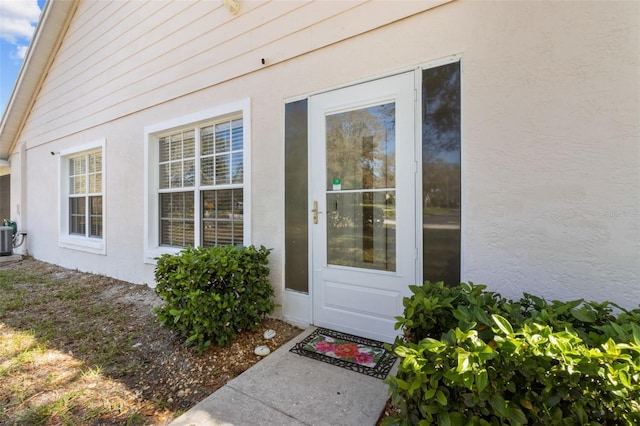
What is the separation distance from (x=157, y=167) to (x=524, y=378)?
505 cm

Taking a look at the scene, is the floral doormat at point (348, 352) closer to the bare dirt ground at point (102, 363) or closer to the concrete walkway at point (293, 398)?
the concrete walkway at point (293, 398)

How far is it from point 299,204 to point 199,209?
70.5 inches

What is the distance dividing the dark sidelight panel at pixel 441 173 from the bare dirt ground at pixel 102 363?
5.28ft

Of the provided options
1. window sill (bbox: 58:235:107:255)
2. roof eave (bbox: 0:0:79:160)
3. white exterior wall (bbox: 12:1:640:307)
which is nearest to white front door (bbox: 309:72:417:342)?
white exterior wall (bbox: 12:1:640:307)

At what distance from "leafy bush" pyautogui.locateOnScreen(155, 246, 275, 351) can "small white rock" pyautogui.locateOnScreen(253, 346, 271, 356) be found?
26 centimetres

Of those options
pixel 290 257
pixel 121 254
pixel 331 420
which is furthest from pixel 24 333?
pixel 331 420

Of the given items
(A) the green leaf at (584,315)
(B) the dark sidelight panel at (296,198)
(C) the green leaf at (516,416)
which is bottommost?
(C) the green leaf at (516,416)

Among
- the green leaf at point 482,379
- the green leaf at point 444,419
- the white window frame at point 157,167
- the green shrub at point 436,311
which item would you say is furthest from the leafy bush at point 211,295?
the green leaf at point 482,379

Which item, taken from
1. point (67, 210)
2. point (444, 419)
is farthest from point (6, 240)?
point (444, 419)

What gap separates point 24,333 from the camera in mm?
3098

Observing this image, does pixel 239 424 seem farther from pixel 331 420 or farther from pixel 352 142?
pixel 352 142

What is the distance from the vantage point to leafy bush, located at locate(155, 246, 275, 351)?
2545 millimetres

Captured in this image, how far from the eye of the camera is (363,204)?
280cm

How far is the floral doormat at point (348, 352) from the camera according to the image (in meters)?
2.30
